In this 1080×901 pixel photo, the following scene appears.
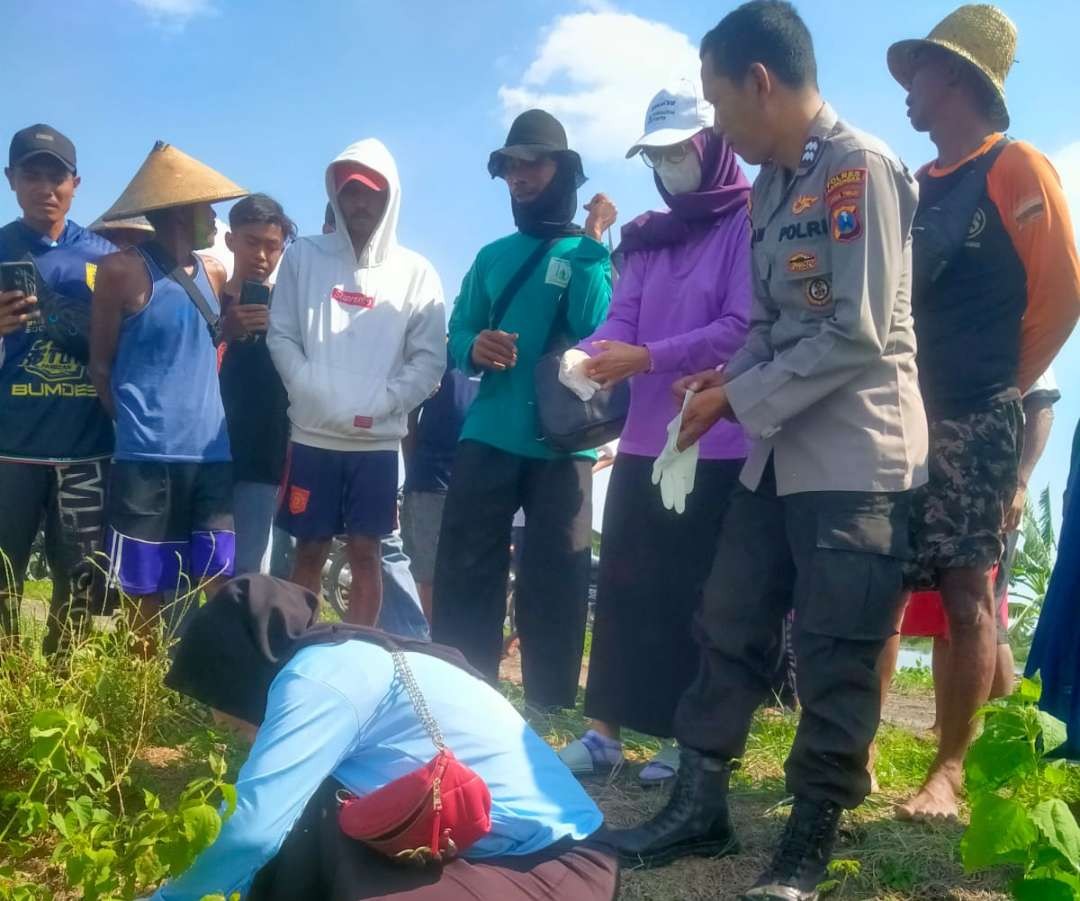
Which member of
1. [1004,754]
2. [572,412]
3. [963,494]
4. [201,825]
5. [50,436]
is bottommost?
[201,825]

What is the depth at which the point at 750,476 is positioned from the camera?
276cm

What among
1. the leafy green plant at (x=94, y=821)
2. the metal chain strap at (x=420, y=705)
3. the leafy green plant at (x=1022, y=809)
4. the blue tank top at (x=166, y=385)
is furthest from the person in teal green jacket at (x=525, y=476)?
the leafy green plant at (x=1022, y=809)

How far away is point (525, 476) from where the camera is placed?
3818 millimetres

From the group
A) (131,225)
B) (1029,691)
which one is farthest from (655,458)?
(131,225)

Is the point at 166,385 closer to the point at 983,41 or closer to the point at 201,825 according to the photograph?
the point at 201,825

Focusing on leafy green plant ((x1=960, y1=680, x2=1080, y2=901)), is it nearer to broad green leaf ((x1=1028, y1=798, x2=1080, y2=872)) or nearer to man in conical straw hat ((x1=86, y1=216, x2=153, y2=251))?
broad green leaf ((x1=1028, y1=798, x2=1080, y2=872))

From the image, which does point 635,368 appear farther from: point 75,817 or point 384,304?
point 75,817

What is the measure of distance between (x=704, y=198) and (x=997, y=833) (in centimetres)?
201

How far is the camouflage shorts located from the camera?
112 inches

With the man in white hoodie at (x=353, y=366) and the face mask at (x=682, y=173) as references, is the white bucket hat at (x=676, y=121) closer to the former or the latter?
the face mask at (x=682, y=173)

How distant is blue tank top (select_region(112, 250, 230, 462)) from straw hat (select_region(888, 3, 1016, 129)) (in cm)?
256

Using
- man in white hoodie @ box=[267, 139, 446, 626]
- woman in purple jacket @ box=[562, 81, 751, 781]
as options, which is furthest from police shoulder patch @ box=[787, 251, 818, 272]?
man in white hoodie @ box=[267, 139, 446, 626]

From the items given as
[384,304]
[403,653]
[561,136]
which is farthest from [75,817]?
[561,136]

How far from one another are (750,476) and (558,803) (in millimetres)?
935
